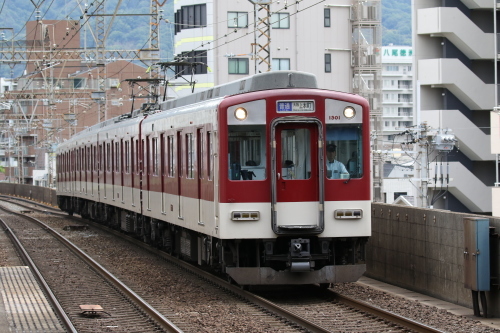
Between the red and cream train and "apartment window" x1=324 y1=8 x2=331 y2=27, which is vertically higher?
"apartment window" x1=324 y1=8 x2=331 y2=27

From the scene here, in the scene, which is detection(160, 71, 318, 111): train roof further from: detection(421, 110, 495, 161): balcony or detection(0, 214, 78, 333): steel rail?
detection(421, 110, 495, 161): balcony

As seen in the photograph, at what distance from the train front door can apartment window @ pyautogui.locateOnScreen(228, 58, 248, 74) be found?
37.1 metres

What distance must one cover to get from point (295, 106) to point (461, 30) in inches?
858

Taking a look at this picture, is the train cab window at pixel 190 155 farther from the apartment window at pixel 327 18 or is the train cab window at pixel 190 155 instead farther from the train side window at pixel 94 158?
the apartment window at pixel 327 18

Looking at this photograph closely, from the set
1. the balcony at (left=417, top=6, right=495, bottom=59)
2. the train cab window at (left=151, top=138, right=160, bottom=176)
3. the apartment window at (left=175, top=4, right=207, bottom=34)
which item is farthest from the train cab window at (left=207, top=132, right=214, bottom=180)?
the apartment window at (left=175, top=4, right=207, bottom=34)

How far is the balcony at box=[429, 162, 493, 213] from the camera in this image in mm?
31672

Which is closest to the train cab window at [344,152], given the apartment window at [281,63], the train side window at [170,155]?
the train side window at [170,155]

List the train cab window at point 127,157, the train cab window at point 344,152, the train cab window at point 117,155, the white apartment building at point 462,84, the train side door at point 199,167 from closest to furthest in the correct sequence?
the train cab window at point 344,152
the train side door at point 199,167
the train cab window at point 127,157
the train cab window at point 117,155
the white apartment building at point 462,84

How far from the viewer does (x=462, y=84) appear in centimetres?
3206

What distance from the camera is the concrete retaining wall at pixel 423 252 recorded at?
416 inches

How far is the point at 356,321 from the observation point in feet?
31.5

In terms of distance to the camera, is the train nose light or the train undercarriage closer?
the train undercarriage

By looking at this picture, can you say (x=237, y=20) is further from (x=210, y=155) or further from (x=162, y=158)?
(x=210, y=155)

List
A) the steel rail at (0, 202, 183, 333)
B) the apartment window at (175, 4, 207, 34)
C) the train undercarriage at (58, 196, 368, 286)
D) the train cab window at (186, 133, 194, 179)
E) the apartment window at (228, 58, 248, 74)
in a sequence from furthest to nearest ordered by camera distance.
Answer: the apartment window at (175, 4, 207, 34)
the apartment window at (228, 58, 248, 74)
the train cab window at (186, 133, 194, 179)
the train undercarriage at (58, 196, 368, 286)
the steel rail at (0, 202, 183, 333)
